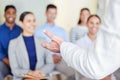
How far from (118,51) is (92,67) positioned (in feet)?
0.28

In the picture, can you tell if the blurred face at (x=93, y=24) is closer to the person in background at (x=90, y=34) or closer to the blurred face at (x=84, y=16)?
the person in background at (x=90, y=34)

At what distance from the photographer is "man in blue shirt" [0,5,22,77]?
2.74 m

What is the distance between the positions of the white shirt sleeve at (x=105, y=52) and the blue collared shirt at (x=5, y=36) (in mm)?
2166

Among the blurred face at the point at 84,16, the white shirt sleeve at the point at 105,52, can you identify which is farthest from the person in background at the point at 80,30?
the white shirt sleeve at the point at 105,52

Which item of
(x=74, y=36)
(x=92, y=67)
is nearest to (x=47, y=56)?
(x=74, y=36)

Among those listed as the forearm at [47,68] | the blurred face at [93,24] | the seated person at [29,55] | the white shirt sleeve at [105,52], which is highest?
the white shirt sleeve at [105,52]

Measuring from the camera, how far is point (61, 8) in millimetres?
4137

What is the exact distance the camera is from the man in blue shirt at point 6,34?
2.74 m

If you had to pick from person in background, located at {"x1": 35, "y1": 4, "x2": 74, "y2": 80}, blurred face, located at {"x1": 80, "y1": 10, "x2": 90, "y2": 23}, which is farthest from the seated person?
blurred face, located at {"x1": 80, "y1": 10, "x2": 90, "y2": 23}

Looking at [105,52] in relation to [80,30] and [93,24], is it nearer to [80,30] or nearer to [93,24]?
[93,24]

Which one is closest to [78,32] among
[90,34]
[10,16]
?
[90,34]

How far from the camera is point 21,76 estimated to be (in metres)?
2.28

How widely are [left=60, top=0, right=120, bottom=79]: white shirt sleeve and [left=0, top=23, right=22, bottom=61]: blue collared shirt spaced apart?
7.11 ft

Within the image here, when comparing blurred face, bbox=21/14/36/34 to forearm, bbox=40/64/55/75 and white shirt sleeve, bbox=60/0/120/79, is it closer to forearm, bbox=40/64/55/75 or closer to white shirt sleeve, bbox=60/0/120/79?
forearm, bbox=40/64/55/75
